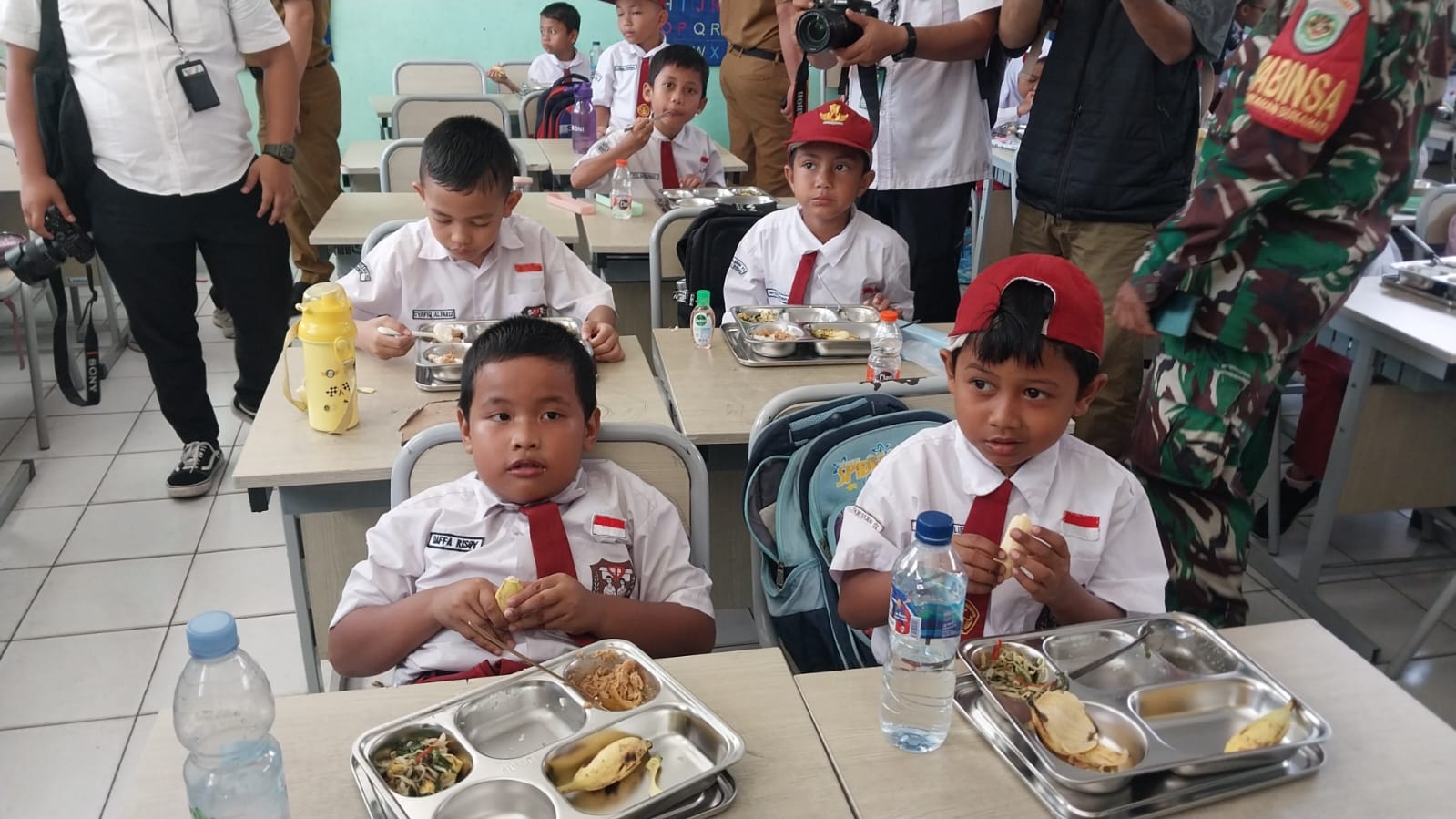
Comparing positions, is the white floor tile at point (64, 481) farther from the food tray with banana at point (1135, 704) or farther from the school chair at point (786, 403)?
the food tray with banana at point (1135, 704)

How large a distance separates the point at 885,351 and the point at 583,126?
3138 millimetres

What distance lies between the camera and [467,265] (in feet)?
8.05

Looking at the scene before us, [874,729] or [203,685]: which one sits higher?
[203,685]

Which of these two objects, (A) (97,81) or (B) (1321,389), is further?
(B) (1321,389)

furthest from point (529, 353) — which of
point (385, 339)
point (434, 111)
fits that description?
point (434, 111)

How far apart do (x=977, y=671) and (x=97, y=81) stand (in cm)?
264

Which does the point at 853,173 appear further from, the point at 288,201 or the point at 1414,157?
the point at 288,201

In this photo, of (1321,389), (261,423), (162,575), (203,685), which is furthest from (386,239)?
(1321,389)

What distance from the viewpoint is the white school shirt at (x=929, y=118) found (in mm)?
2920

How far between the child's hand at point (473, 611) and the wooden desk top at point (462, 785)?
13cm

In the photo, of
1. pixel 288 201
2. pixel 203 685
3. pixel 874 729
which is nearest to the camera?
pixel 203 685

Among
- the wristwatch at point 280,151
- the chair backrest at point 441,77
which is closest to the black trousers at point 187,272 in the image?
the wristwatch at point 280,151

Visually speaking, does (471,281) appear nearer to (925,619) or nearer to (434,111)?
(925,619)

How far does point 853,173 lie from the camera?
2.79m
